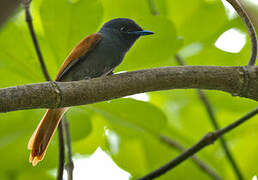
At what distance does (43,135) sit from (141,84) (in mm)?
850

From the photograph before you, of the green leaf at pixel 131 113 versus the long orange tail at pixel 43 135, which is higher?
the green leaf at pixel 131 113

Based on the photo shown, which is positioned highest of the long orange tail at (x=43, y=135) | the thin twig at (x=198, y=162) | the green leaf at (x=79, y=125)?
the green leaf at (x=79, y=125)

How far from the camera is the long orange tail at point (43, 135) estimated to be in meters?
1.99

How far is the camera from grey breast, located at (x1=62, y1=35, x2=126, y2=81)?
7.89 feet

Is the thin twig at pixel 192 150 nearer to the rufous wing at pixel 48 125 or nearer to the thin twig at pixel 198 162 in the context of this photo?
the thin twig at pixel 198 162

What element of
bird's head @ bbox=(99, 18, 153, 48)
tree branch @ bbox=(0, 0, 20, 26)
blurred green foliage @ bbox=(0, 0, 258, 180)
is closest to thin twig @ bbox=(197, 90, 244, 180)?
blurred green foliage @ bbox=(0, 0, 258, 180)

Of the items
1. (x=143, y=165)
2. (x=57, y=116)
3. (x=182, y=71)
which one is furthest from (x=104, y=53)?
(x=182, y=71)

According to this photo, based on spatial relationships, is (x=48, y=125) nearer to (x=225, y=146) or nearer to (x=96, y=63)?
(x=96, y=63)

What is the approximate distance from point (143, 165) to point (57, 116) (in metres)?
0.57

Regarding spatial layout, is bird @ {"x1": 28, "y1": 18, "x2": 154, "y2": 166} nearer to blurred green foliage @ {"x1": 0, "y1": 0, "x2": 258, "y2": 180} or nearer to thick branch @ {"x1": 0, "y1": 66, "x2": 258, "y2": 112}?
blurred green foliage @ {"x1": 0, "y1": 0, "x2": 258, "y2": 180}

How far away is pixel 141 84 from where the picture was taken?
1.50m

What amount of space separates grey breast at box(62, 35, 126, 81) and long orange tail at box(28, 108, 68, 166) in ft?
1.01

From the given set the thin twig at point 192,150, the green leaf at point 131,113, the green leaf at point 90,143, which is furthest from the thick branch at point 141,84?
the green leaf at point 90,143

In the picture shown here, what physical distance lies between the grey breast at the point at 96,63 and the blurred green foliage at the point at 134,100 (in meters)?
0.22
